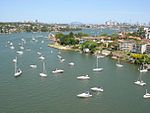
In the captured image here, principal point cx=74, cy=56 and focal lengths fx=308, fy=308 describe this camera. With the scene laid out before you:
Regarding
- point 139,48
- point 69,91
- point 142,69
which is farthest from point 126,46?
point 69,91

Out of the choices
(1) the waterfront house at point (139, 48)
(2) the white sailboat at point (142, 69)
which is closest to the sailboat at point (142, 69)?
(2) the white sailboat at point (142, 69)

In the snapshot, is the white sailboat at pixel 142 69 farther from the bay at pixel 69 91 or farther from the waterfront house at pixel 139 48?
the waterfront house at pixel 139 48

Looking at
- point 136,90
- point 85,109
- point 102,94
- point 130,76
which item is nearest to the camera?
point 85,109

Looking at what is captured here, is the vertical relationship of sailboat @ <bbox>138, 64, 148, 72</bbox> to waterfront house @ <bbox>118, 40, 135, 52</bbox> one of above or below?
below

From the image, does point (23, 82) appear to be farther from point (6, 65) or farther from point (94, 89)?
point (6, 65)

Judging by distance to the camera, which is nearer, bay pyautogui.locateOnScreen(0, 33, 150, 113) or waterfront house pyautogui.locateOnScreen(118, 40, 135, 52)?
bay pyautogui.locateOnScreen(0, 33, 150, 113)

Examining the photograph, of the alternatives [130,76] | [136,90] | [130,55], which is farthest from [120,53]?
[136,90]

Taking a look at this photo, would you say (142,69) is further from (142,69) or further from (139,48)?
(139,48)

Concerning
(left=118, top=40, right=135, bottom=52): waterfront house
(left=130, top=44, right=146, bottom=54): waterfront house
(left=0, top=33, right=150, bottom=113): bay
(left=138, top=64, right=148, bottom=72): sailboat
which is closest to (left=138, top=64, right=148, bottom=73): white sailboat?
(left=138, top=64, right=148, bottom=72): sailboat

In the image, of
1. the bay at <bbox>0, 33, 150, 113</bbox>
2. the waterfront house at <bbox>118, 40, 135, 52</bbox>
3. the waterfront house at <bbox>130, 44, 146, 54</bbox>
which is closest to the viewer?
the bay at <bbox>0, 33, 150, 113</bbox>

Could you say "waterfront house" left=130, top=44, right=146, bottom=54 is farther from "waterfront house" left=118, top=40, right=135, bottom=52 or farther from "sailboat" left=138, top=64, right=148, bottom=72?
"sailboat" left=138, top=64, right=148, bottom=72

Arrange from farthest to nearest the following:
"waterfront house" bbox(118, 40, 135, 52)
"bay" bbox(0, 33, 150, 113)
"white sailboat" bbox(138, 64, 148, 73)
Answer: "waterfront house" bbox(118, 40, 135, 52)
"white sailboat" bbox(138, 64, 148, 73)
"bay" bbox(0, 33, 150, 113)
